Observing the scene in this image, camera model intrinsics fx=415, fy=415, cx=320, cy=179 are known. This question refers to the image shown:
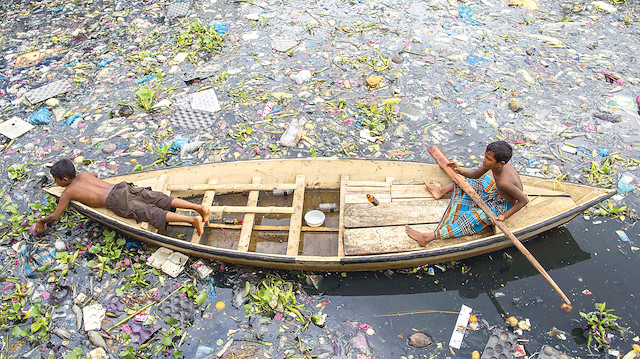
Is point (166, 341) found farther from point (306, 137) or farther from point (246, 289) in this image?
point (306, 137)

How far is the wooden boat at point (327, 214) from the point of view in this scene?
12.6ft

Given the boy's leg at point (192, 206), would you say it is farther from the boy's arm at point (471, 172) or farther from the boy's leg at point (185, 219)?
the boy's arm at point (471, 172)

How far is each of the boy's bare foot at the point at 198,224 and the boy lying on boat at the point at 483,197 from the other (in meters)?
2.02

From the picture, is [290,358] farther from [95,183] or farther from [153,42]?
[153,42]

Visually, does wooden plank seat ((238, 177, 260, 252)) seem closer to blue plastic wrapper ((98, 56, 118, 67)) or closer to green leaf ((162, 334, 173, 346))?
green leaf ((162, 334, 173, 346))

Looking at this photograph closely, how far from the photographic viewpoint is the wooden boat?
3.83m

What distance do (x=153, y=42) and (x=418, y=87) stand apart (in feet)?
15.5

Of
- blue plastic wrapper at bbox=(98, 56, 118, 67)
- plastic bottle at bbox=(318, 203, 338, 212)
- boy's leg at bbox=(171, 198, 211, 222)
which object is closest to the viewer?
boy's leg at bbox=(171, 198, 211, 222)

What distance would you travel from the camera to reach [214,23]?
25.4ft

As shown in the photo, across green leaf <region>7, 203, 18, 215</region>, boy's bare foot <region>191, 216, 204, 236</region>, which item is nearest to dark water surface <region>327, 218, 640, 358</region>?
boy's bare foot <region>191, 216, 204, 236</region>

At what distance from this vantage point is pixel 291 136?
18.2 ft

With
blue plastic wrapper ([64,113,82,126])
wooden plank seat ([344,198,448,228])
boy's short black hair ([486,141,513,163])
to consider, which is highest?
boy's short black hair ([486,141,513,163])

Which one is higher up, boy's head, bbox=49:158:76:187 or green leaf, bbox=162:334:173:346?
boy's head, bbox=49:158:76:187

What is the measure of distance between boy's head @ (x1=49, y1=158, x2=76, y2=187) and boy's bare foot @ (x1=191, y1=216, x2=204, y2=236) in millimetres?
1266
